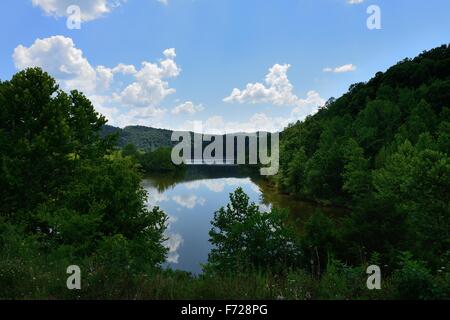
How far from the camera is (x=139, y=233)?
1717cm

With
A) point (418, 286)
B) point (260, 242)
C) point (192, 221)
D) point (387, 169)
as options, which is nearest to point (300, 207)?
point (387, 169)

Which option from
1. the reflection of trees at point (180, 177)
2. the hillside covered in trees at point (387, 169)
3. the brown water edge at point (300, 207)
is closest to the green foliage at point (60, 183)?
the hillside covered in trees at point (387, 169)

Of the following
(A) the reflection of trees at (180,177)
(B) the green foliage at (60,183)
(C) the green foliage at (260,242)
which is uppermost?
(A) the reflection of trees at (180,177)

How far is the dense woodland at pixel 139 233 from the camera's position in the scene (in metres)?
5.35

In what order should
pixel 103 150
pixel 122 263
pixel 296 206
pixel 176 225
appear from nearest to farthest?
pixel 122 263 < pixel 103 150 < pixel 176 225 < pixel 296 206

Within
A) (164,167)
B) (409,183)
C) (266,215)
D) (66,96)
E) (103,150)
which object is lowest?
(266,215)

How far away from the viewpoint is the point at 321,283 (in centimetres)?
544

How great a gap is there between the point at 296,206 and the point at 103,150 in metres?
36.8

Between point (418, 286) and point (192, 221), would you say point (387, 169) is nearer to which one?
point (192, 221)

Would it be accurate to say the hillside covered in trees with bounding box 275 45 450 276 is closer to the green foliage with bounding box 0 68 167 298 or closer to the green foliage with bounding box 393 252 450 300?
the green foliage with bounding box 393 252 450 300

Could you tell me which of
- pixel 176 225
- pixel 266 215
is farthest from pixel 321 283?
pixel 176 225

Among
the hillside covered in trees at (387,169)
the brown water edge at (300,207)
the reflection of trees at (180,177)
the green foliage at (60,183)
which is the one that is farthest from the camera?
the reflection of trees at (180,177)

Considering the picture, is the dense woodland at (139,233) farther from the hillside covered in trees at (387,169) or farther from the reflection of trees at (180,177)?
the reflection of trees at (180,177)
